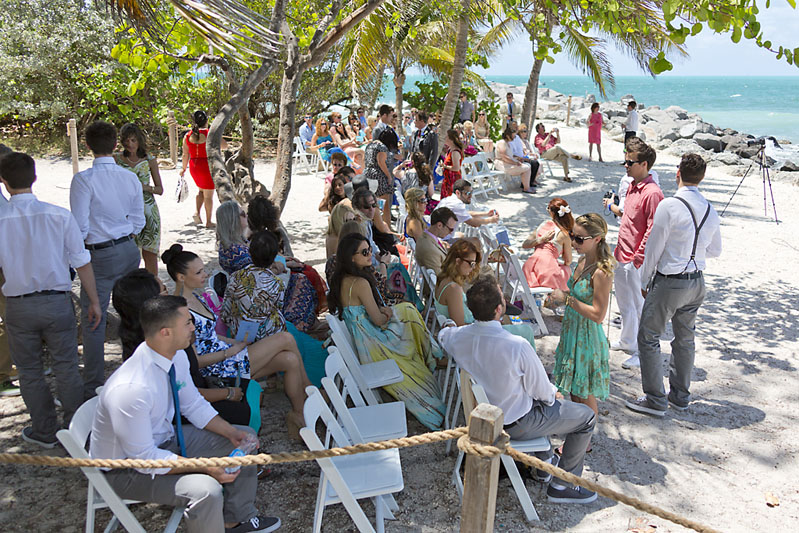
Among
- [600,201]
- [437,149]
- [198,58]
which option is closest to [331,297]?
[198,58]

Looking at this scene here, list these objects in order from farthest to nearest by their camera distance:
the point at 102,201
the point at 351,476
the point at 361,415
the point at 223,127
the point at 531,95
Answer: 1. the point at 531,95
2. the point at 223,127
3. the point at 102,201
4. the point at 361,415
5. the point at 351,476

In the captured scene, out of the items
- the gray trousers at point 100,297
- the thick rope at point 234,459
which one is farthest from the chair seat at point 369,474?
the gray trousers at point 100,297

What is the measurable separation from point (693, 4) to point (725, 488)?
11.0ft

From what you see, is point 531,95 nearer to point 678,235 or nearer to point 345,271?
point 678,235

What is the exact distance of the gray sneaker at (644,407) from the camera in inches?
190

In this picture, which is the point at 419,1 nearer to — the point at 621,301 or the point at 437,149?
the point at 437,149

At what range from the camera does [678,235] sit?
456cm

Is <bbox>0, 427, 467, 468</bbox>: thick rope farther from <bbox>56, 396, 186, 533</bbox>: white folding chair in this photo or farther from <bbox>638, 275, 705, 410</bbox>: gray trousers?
<bbox>638, 275, 705, 410</bbox>: gray trousers

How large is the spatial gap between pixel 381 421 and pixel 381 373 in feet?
2.22

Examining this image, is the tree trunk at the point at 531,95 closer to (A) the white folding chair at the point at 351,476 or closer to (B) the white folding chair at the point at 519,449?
(B) the white folding chair at the point at 519,449

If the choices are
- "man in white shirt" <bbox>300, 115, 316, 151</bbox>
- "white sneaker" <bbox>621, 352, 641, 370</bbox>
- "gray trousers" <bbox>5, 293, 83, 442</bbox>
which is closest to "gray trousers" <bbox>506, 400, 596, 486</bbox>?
"white sneaker" <bbox>621, 352, 641, 370</bbox>

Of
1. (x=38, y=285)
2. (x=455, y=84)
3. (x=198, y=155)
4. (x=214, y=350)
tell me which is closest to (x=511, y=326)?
(x=214, y=350)

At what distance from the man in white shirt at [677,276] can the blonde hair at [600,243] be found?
750mm

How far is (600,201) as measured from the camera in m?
12.6
